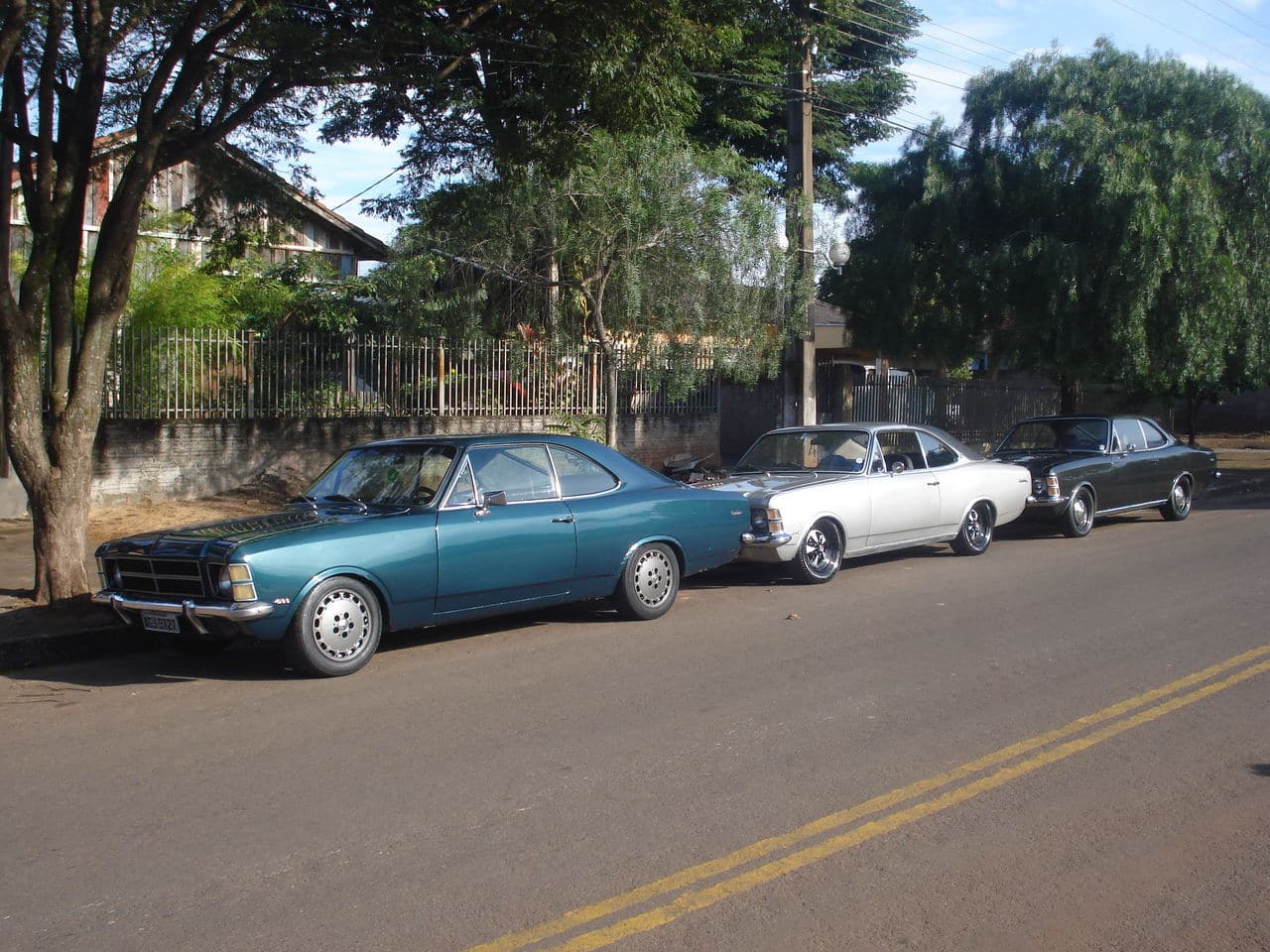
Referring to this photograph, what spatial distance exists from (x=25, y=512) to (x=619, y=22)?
8965 millimetres

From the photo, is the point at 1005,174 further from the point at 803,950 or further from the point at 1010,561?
the point at 803,950

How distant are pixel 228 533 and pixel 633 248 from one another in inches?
347

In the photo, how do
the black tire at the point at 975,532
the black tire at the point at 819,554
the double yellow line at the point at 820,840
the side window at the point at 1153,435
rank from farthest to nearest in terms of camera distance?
the side window at the point at 1153,435
the black tire at the point at 975,532
the black tire at the point at 819,554
the double yellow line at the point at 820,840

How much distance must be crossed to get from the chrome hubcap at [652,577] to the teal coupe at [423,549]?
0.05 feet

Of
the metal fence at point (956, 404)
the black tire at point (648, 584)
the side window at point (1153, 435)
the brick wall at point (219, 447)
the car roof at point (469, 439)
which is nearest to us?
the car roof at point (469, 439)

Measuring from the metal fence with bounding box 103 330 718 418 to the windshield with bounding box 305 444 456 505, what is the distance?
7063mm

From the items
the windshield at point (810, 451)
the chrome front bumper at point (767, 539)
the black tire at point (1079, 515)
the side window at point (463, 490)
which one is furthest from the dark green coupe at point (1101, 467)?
the side window at point (463, 490)

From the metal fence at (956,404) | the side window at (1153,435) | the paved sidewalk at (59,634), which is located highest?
the metal fence at (956,404)

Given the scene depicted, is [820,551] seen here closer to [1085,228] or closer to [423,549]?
[423,549]

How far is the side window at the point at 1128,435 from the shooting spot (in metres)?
15.1

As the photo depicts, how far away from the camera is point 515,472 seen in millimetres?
8500

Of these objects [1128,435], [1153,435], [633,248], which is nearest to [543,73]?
[633,248]

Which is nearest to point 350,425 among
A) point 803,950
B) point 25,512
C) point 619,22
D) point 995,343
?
point 25,512

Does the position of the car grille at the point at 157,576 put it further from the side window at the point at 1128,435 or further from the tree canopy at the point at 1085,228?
the tree canopy at the point at 1085,228
